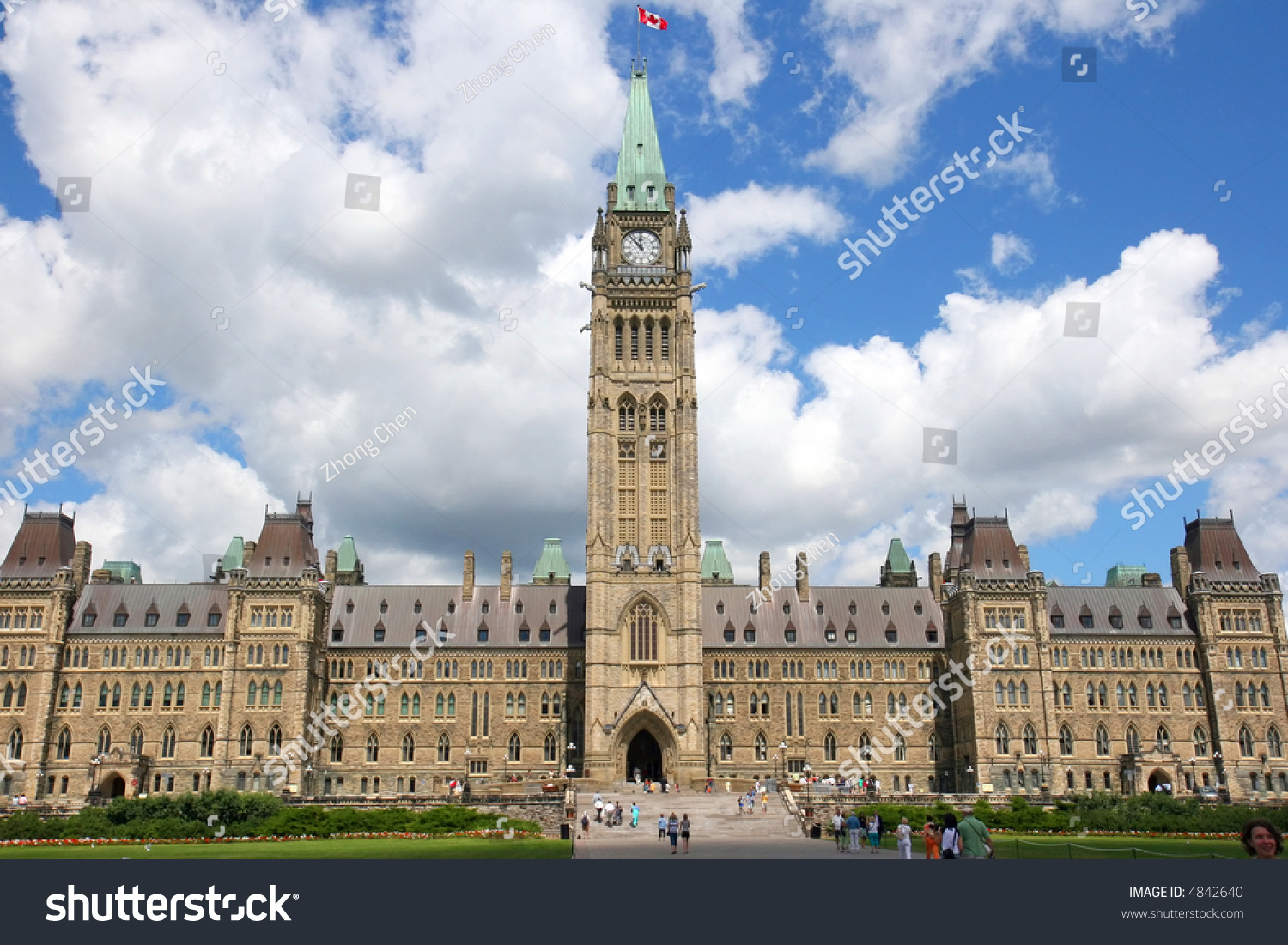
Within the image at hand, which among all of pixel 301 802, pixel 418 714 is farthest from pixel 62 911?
pixel 418 714

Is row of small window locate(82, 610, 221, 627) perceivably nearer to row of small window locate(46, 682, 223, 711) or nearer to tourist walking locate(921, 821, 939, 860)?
row of small window locate(46, 682, 223, 711)

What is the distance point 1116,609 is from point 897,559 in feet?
80.5

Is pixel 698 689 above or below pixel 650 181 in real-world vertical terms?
below

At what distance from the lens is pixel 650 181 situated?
9688 cm

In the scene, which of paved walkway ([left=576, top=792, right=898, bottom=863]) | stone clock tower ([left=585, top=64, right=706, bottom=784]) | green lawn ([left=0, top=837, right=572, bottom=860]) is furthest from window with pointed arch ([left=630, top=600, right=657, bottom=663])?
green lawn ([left=0, top=837, right=572, bottom=860])

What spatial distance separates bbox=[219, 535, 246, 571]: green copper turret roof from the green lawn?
59202 mm

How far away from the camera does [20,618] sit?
283 feet

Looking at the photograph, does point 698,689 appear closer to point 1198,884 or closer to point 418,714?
point 418,714

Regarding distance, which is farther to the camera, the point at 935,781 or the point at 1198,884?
the point at 935,781

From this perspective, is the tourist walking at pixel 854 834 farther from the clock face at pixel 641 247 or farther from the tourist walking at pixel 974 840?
the clock face at pixel 641 247

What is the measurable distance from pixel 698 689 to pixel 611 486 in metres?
17.5

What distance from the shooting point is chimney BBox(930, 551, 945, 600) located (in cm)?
9938

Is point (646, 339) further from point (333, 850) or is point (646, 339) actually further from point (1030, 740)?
point (333, 850)

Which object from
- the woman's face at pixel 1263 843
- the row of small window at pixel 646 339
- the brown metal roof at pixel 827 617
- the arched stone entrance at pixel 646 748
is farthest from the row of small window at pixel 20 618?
the woman's face at pixel 1263 843
